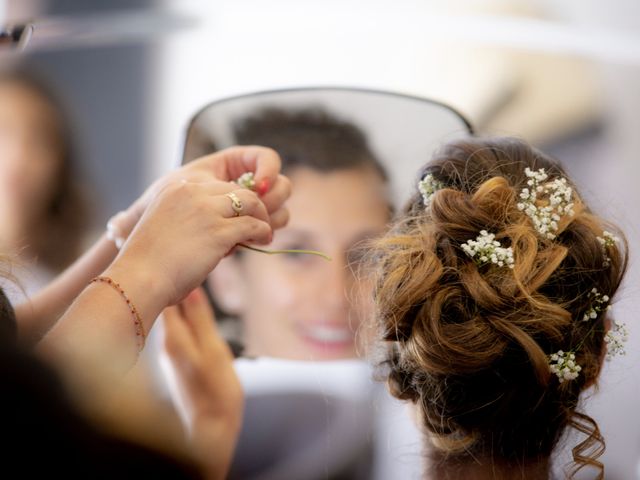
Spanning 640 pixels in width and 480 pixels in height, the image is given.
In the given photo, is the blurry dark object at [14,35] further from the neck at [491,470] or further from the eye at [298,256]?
the neck at [491,470]

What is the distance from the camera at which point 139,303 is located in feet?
2.80

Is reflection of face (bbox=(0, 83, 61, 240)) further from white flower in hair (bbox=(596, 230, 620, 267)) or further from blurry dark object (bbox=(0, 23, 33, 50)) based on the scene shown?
white flower in hair (bbox=(596, 230, 620, 267))

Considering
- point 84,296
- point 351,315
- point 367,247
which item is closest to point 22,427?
point 84,296

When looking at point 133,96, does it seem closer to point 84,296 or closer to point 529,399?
point 84,296

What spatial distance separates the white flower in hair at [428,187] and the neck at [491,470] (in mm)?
315

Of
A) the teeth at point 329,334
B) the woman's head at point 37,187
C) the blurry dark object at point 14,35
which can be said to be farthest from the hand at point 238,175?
the woman's head at point 37,187

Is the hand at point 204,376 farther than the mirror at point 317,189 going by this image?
No

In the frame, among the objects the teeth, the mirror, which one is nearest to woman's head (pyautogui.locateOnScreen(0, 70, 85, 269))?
the mirror

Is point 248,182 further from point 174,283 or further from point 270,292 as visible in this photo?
point 270,292

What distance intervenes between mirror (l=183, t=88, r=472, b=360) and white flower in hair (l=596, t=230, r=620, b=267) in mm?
546

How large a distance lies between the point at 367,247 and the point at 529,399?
0.92 ft

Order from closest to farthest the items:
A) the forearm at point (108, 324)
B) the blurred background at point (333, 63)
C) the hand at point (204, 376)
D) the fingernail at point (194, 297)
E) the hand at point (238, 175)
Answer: the forearm at point (108, 324) → the hand at point (238, 175) → the hand at point (204, 376) → the fingernail at point (194, 297) → the blurred background at point (333, 63)

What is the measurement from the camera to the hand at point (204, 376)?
50.3 inches

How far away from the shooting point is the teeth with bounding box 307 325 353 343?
1424mm
